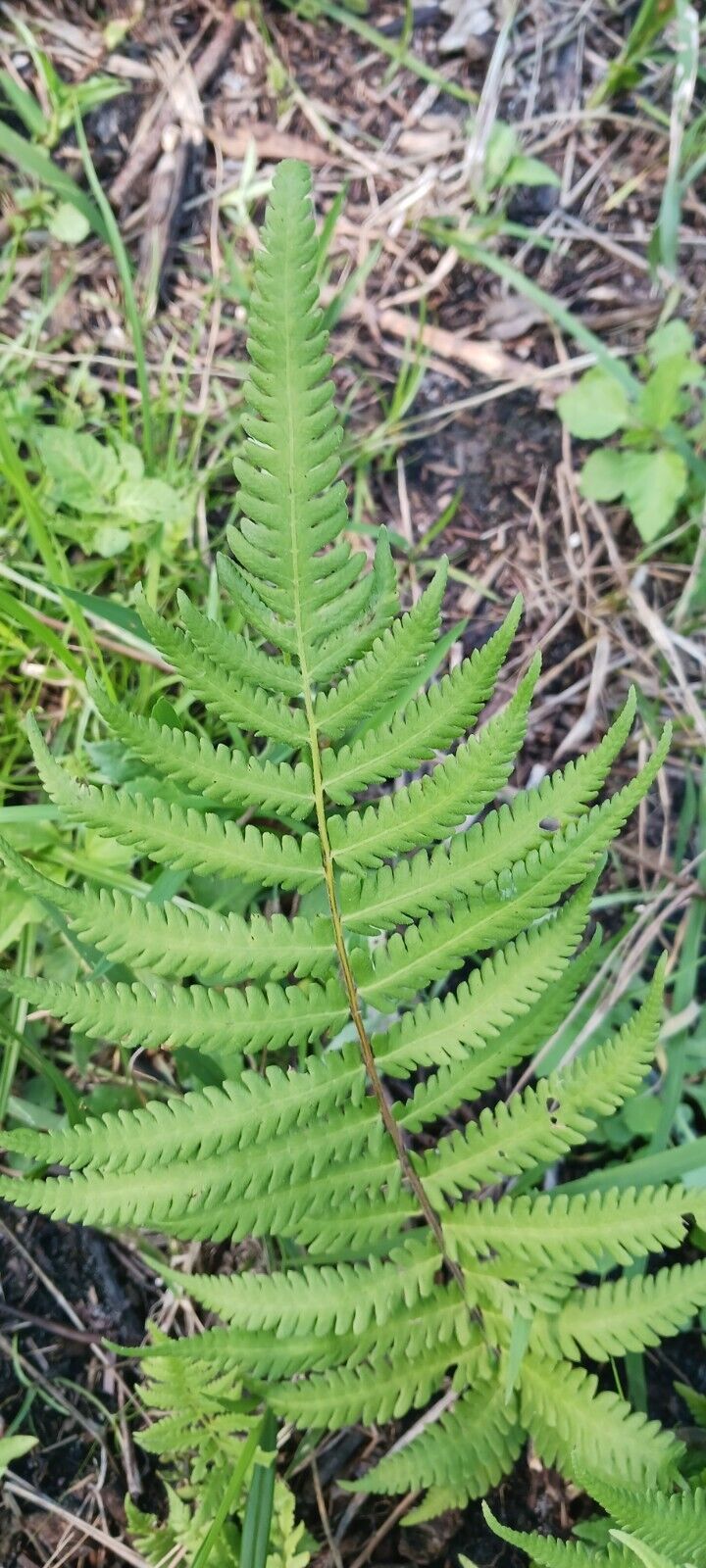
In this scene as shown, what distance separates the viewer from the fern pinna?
4.52 ft

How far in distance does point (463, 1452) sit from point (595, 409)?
2231 mm

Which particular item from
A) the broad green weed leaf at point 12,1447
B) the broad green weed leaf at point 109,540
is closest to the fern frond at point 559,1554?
the broad green weed leaf at point 12,1447

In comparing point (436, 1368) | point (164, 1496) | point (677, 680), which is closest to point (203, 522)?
point (677, 680)

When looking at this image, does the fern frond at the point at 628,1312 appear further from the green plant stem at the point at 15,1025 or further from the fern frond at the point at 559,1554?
the green plant stem at the point at 15,1025

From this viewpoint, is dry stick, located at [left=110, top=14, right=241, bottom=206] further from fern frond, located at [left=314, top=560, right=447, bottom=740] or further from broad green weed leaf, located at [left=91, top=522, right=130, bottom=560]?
fern frond, located at [left=314, top=560, right=447, bottom=740]

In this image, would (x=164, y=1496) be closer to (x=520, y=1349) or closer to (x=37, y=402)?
(x=520, y=1349)

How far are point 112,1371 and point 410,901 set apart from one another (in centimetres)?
131

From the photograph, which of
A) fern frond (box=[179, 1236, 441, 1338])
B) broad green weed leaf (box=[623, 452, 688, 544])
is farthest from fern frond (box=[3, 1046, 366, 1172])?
broad green weed leaf (box=[623, 452, 688, 544])

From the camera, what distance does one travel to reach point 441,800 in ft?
4.68

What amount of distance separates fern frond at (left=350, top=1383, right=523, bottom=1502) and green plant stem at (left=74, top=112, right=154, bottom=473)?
2.01 meters

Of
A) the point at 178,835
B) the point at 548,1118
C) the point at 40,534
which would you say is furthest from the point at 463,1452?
the point at 40,534

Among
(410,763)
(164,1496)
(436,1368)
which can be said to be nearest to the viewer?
(410,763)

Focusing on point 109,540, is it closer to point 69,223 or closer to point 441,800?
point 69,223

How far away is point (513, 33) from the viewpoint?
9.39 ft
